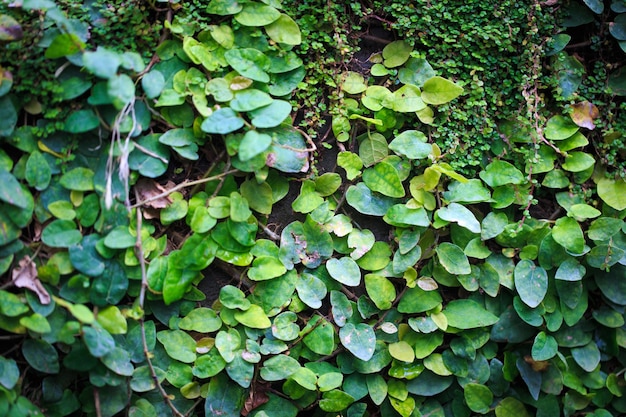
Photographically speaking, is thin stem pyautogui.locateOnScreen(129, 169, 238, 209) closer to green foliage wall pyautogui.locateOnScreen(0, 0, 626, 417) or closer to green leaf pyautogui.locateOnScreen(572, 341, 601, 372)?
green foliage wall pyautogui.locateOnScreen(0, 0, 626, 417)

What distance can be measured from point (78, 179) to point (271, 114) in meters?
0.58

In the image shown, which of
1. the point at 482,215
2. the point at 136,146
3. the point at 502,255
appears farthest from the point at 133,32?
the point at 502,255

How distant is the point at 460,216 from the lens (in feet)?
5.67

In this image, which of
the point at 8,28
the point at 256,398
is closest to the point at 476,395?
the point at 256,398

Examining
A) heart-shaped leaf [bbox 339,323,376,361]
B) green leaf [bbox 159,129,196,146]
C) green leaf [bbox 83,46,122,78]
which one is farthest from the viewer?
heart-shaped leaf [bbox 339,323,376,361]

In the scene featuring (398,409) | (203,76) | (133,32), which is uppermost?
(133,32)

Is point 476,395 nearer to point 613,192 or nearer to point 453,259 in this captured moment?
point 453,259

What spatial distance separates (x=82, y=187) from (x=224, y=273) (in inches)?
19.6

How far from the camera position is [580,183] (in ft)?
6.18

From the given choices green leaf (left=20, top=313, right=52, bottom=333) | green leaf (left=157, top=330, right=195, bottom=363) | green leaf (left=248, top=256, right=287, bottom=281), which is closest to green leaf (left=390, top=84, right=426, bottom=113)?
green leaf (left=248, top=256, right=287, bottom=281)

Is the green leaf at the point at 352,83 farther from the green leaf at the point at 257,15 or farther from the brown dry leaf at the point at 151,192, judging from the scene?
the brown dry leaf at the point at 151,192

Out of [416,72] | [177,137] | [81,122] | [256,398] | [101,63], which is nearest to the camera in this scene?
[101,63]

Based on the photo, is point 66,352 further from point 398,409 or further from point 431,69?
point 431,69

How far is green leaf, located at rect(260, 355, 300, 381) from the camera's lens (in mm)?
1658
